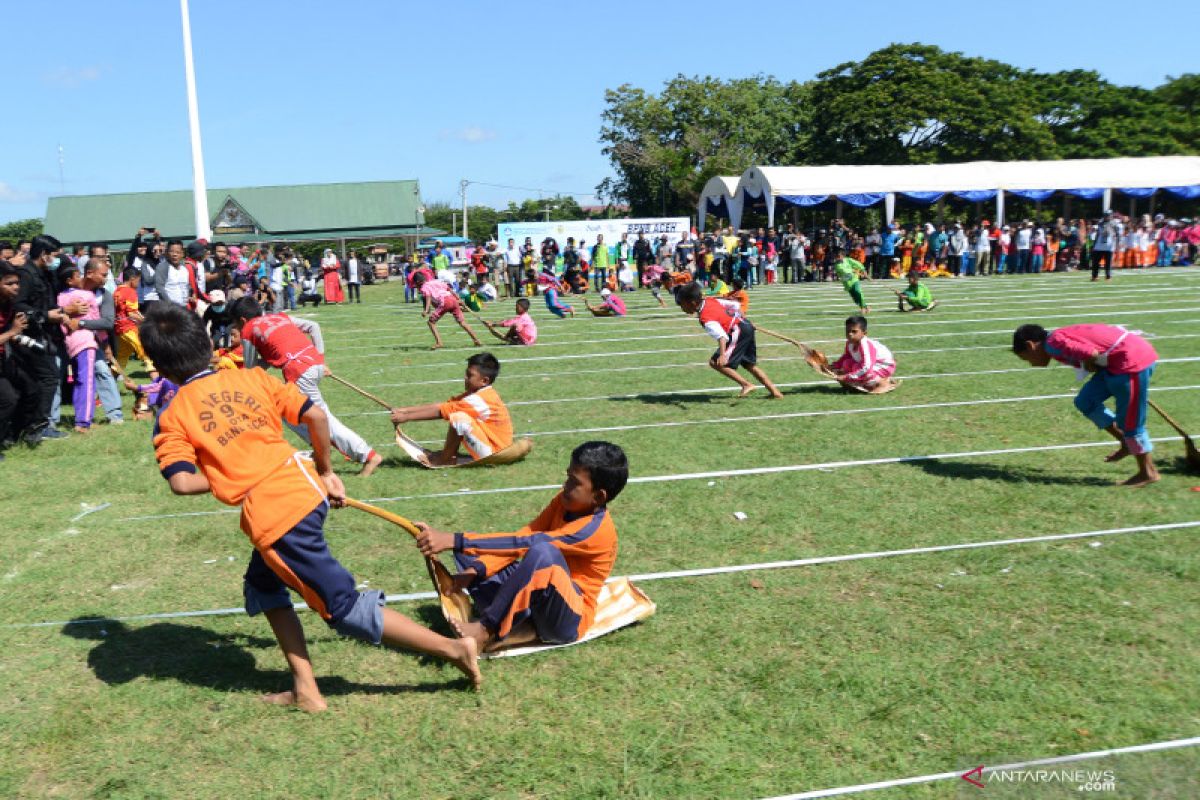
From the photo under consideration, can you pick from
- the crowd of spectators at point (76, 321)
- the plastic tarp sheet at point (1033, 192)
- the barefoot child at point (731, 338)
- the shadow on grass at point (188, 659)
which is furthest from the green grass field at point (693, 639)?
the plastic tarp sheet at point (1033, 192)

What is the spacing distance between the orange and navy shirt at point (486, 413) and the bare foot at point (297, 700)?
453 centimetres

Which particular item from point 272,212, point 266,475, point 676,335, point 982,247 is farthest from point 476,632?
point 272,212

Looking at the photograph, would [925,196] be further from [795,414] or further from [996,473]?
[996,473]

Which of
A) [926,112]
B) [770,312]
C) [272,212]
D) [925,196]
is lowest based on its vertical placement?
[770,312]

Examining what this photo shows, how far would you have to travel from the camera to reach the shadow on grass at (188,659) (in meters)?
4.89

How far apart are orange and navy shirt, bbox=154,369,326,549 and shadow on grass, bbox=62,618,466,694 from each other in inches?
39.3

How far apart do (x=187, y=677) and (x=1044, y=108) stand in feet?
212

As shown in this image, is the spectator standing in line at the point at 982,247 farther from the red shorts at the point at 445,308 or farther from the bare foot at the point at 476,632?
the bare foot at the point at 476,632

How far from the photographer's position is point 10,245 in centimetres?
1256

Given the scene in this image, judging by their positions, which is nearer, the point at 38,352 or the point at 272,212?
the point at 38,352

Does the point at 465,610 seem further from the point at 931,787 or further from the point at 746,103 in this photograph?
the point at 746,103

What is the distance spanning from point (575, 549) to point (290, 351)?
16.7 ft

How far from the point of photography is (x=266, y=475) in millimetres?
4422

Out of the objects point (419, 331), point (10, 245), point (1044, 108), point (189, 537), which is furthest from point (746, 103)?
point (189, 537)
